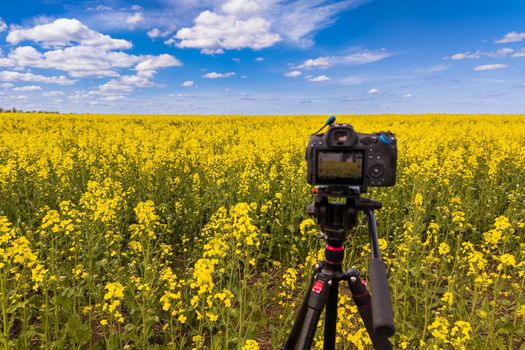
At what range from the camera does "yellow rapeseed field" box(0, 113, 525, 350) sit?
2.53 meters

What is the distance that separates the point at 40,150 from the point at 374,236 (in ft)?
27.9

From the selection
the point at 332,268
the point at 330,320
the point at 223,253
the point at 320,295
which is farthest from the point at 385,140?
the point at 223,253

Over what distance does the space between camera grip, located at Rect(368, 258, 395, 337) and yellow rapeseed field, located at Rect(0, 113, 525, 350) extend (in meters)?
0.99

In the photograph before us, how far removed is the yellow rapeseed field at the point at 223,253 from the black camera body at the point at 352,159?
884mm

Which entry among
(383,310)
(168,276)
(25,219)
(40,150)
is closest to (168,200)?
(25,219)

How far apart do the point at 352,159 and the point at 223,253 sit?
1.20 m

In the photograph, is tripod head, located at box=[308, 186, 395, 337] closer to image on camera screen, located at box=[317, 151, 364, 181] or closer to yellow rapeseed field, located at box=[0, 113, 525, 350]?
image on camera screen, located at box=[317, 151, 364, 181]

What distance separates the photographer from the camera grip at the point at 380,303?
1.03m

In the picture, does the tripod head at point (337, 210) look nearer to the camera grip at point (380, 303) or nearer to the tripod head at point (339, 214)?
the tripod head at point (339, 214)

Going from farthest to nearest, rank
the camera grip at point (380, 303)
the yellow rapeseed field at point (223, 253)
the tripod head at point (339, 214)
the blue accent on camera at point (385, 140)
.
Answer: the yellow rapeseed field at point (223, 253)
the blue accent on camera at point (385, 140)
the tripod head at point (339, 214)
the camera grip at point (380, 303)

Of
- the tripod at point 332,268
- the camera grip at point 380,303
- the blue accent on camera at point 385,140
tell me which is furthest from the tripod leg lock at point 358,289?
the blue accent on camera at point 385,140

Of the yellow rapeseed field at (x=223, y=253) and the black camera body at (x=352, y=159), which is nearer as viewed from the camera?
the black camera body at (x=352, y=159)

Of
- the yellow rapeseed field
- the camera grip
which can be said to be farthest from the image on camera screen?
the yellow rapeseed field

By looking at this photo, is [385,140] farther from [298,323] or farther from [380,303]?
[298,323]
